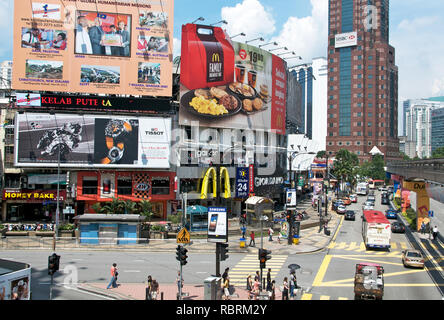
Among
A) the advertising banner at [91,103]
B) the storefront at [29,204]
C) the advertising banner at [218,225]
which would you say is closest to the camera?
the advertising banner at [218,225]

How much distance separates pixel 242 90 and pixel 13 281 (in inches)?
2179

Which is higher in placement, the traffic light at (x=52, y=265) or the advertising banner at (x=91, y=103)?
the advertising banner at (x=91, y=103)

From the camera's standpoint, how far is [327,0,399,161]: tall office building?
162625 mm

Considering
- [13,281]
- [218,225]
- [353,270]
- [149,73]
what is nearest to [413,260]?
[353,270]

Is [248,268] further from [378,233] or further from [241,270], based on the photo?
[378,233]

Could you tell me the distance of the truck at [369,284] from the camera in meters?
23.9

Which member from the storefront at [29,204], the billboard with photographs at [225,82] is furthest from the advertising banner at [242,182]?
the storefront at [29,204]

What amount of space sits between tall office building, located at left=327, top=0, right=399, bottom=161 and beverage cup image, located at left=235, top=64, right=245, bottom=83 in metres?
110

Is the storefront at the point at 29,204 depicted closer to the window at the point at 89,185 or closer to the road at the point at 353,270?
the window at the point at 89,185

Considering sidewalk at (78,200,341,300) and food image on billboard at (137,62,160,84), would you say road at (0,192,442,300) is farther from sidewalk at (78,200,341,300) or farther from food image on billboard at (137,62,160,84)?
food image on billboard at (137,62,160,84)

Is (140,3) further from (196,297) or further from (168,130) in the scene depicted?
(196,297)

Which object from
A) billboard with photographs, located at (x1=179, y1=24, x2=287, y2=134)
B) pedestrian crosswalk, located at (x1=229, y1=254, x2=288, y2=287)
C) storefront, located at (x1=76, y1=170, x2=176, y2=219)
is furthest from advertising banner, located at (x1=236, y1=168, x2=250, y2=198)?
pedestrian crosswalk, located at (x1=229, y1=254, x2=288, y2=287)

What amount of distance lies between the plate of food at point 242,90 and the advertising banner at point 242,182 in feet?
42.9

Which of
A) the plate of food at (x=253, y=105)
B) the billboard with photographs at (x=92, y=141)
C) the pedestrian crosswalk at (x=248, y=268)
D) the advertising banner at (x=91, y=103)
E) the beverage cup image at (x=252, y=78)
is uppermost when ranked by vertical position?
the beverage cup image at (x=252, y=78)
